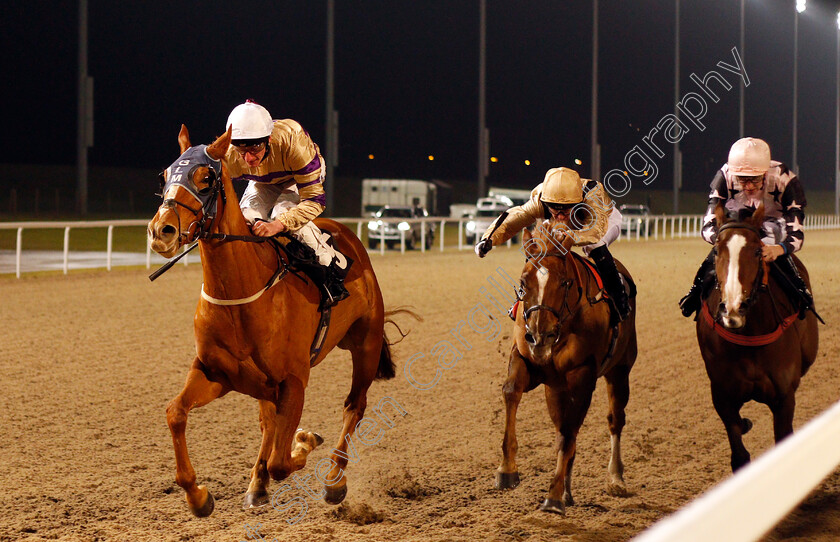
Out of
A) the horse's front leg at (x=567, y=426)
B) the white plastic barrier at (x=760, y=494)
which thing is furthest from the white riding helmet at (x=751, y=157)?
the white plastic barrier at (x=760, y=494)

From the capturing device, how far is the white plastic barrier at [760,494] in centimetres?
146

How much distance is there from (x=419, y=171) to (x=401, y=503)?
302 ft

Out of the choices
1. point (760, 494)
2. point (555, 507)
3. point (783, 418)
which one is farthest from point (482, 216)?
point (760, 494)

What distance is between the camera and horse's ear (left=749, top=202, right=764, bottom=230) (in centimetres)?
446

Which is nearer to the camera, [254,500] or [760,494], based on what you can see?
[760,494]

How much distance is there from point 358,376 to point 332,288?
77cm

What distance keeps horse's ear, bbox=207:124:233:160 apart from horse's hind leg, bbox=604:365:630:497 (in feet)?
8.30

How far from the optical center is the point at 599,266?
5219 mm

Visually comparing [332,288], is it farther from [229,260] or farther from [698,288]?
[698,288]

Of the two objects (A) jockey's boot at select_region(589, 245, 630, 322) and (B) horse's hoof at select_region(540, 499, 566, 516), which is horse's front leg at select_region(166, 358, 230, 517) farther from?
(A) jockey's boot at select_region(589, 245, 630, 322)

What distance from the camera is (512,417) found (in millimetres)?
4613

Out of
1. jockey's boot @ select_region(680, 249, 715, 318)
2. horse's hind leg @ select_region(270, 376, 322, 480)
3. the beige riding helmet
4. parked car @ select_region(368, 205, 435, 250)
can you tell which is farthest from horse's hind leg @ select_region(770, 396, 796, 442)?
parked car @ select_region(368, 205, 435, 250)

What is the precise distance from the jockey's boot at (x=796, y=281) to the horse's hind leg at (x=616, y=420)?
1042 millimetres

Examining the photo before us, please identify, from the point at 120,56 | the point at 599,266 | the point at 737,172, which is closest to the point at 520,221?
the point at 599,266
